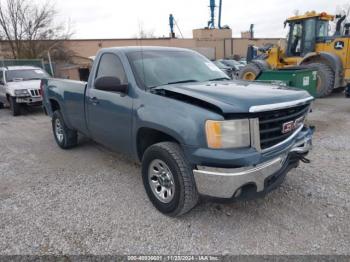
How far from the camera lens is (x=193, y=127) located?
2549mm

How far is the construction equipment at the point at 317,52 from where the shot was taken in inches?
407

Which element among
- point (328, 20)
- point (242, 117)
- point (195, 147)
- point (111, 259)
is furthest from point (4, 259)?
point (328, 20)

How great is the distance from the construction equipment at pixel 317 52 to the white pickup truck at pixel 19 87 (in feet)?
Result: 26.5

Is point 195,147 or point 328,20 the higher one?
point 328,20

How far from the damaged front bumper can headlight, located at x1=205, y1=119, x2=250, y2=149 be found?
0.22m

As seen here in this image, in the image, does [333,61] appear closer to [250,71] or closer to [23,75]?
[250,71]

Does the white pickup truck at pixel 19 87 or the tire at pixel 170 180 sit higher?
the white pickup truck at pixel 19 87

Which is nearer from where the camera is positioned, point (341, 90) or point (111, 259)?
point (111, 259)

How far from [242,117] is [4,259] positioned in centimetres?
252

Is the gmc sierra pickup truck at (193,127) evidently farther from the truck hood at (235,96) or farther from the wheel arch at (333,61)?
the wheel arch at (333,61)

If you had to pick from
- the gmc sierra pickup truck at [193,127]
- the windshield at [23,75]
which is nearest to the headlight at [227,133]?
the gmc sierra pickup truck at [193,127]

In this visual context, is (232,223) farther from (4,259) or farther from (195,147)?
(4,259)

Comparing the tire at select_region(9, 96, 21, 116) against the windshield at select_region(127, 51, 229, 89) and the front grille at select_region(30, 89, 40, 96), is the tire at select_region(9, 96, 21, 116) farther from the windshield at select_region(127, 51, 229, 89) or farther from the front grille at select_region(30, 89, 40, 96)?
the windshield at select_region(127, 51, 229, 89)

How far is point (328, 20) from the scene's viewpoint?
11.4 meters
